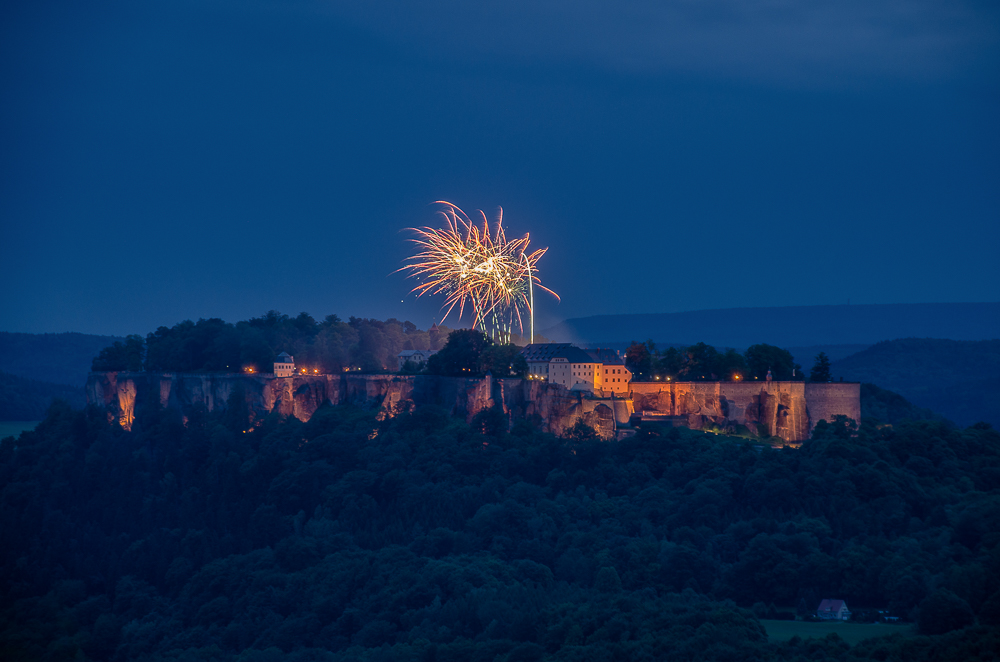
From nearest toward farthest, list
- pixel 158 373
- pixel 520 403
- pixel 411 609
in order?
pixel 411 609 < pixel 520 403 < pixel 158 373

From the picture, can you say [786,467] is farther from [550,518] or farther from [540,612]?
[540,612]

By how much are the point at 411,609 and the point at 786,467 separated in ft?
61.8

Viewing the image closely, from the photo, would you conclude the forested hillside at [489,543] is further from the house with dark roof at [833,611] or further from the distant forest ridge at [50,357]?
the distant forest ridge at [50,357]

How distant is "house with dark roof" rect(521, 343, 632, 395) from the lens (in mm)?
65188

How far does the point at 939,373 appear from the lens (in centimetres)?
11912

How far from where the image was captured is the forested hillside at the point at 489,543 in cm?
4009

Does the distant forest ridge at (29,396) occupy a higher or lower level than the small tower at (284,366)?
lower

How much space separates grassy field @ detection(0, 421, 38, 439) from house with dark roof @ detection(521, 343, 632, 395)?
47.8m

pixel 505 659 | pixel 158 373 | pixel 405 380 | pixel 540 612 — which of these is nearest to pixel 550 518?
pixel 540 612

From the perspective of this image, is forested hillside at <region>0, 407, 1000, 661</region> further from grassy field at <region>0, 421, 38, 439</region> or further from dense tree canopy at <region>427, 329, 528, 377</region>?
grassy field at <region>0, 421, 38, 439</region>

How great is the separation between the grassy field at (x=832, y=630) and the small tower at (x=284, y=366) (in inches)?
1704

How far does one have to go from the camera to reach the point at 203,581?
51.3 metres

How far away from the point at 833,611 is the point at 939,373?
8480cm

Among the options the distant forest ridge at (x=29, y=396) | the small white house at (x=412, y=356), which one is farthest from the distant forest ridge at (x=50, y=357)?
the small white house at (x=412, y=356)
